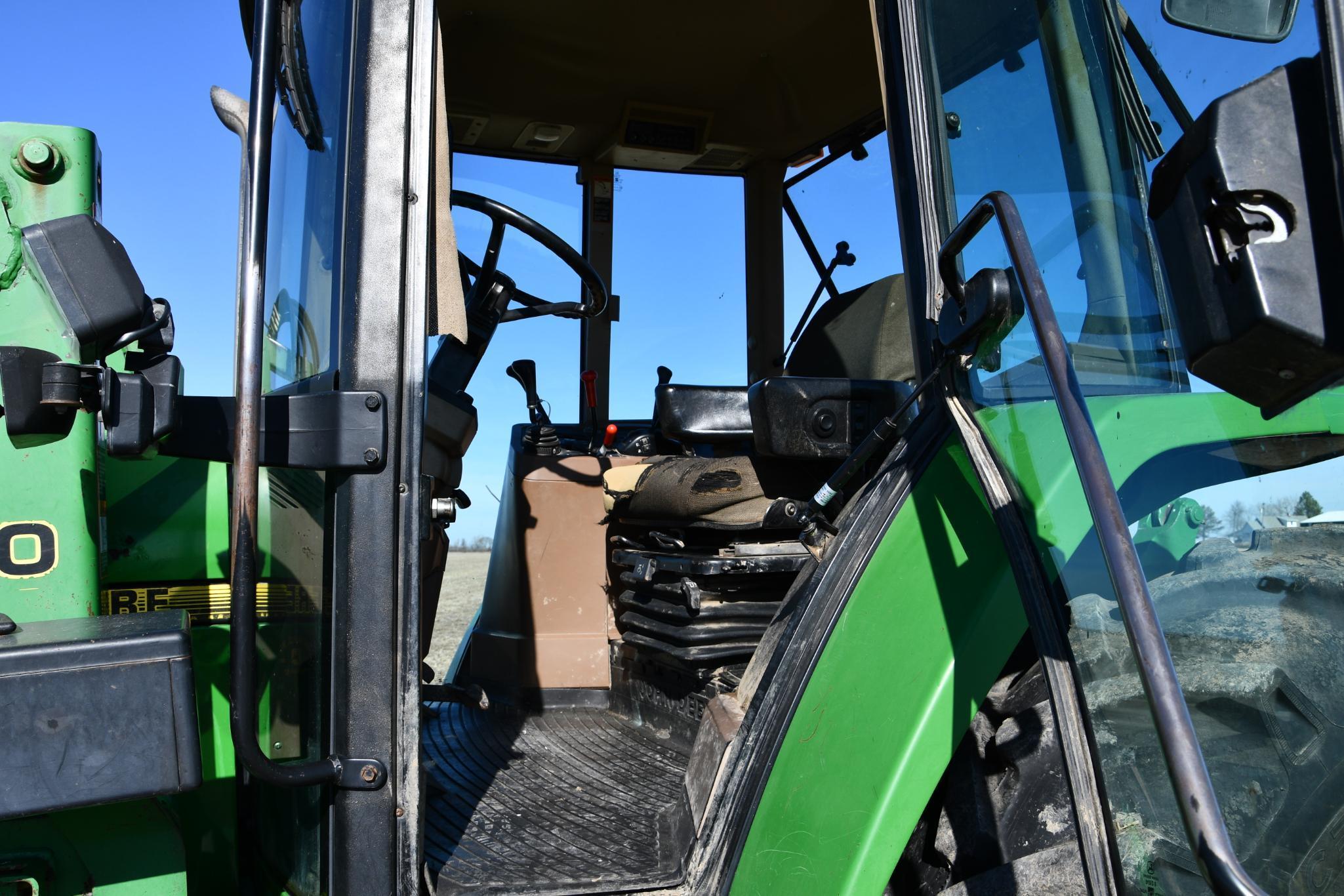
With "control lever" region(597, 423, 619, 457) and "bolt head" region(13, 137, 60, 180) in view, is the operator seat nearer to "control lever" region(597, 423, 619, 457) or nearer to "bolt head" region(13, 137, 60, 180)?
"control lever" region(597, 423, 619, 457)

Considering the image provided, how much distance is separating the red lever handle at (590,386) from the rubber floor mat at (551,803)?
97 centimetres

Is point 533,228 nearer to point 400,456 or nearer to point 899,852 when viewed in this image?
point 400,456

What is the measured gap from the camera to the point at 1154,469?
0.96 meters

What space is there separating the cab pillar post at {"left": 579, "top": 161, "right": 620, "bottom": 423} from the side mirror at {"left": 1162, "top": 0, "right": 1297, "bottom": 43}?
2.30 meters

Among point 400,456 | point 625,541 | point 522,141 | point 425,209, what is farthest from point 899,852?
point 522,141

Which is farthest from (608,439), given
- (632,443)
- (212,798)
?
(212,798)

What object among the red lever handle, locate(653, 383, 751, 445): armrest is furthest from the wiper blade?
the red lever handle

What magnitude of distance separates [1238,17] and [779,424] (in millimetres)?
1064

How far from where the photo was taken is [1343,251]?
2.00 feet

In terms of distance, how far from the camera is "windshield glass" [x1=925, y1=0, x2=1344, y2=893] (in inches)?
31.2

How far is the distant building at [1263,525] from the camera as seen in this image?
82cm

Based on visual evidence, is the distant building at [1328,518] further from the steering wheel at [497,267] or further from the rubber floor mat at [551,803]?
the steering wheel at [497,267]

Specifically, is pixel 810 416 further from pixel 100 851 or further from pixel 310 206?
pixel 100 851

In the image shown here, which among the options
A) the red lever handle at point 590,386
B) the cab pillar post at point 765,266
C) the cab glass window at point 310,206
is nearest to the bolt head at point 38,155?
the cab glass window at point 310,206
